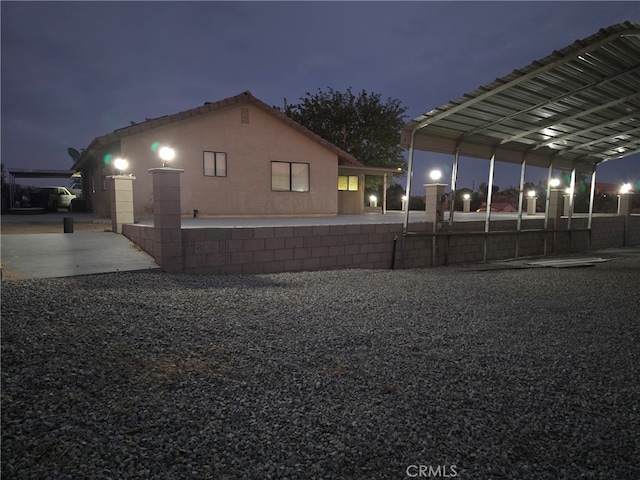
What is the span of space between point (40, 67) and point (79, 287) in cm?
7705

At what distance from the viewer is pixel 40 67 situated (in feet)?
204

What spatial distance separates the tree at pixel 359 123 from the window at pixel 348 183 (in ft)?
24.2

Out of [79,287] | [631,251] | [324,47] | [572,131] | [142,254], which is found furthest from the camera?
[324,47]

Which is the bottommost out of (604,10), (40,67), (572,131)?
(572,131)

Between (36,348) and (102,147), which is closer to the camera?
(36,348)

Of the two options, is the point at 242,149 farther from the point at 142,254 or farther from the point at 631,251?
the point at 631,251

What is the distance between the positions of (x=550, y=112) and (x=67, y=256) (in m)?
10.3

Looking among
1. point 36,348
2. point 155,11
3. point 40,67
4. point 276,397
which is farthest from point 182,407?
point 155,11

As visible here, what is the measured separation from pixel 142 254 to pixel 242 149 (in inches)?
309

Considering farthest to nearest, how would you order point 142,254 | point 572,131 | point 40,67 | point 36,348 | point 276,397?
1. point 40,67
2. point 572,131
3. point 142,254
4. point 36,348
5. point 276,397

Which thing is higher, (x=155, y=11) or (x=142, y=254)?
(x=155, y=11)

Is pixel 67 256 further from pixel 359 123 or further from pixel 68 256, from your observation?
pixel 359 123

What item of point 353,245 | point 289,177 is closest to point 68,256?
point 353,245

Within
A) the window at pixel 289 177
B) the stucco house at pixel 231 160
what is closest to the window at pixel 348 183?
the stucco house at pixel 231 160
